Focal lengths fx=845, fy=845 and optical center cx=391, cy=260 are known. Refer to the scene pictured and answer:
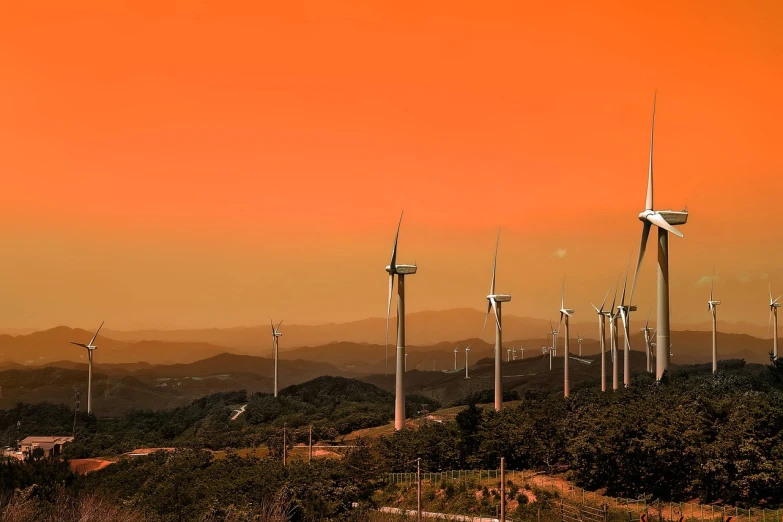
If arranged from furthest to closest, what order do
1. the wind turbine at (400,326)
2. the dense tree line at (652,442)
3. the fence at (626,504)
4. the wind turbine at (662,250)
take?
the wind turbine at (400,326) < the wind turbine at (662,250) < the dense tree line at (652,442) < the fence at (626,504)

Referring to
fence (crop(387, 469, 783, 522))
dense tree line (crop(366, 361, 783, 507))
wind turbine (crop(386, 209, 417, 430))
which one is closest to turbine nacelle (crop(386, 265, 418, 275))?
wind turbine (crop(386, 209, 417, 430))

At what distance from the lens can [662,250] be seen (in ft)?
239

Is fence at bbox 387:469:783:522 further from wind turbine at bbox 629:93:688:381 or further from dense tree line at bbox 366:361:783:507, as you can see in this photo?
wind turbine at bbox 629:93:688:381

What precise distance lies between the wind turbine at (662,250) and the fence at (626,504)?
14.1 meters

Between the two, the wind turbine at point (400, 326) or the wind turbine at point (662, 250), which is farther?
the wind turbine at point (400, 326)

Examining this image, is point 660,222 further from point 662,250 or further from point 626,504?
point 626,504

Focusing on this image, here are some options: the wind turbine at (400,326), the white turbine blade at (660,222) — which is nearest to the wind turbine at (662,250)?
the white turbine blade at (660,222)

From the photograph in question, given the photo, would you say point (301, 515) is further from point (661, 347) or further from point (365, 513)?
point (661, 347)

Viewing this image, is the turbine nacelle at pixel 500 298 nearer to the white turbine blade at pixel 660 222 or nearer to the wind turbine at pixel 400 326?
the wind turbine at pixel 400 326

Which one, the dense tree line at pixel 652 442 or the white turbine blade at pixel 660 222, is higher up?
the white turbine blade at pixel 660 222

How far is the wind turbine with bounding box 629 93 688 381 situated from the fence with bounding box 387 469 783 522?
14131 millimetres

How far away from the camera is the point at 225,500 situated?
223 ft

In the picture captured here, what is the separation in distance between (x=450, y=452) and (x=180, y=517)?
95.1 feet

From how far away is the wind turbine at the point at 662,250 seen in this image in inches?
2768
